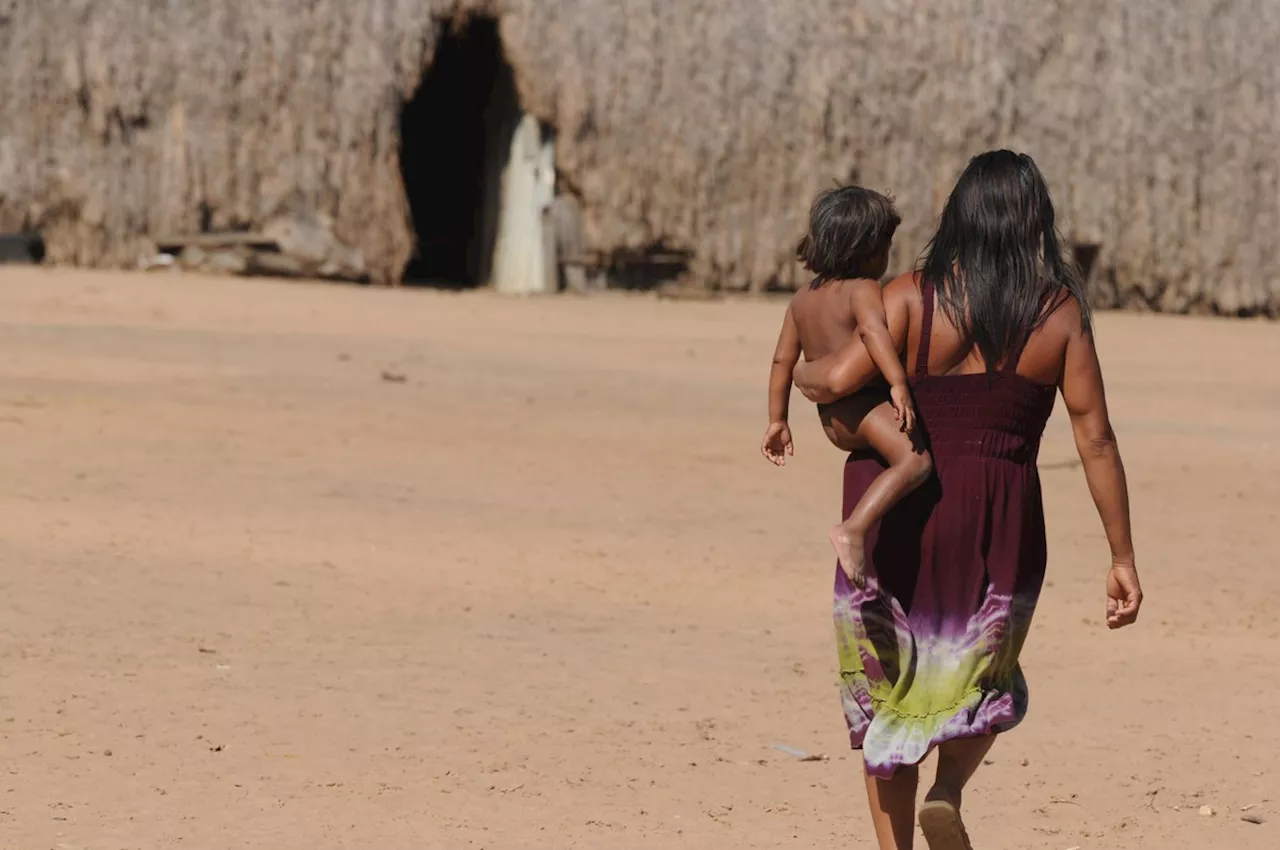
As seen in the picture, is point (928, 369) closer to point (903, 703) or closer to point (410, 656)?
point (903, 703)

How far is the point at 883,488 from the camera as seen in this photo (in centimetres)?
363

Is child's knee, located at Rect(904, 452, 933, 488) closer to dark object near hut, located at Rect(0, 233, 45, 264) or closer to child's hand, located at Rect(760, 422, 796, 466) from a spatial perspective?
child's hand, located at Rect(760, 422, 796, 466)

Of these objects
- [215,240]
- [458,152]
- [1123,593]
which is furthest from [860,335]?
[458,152]

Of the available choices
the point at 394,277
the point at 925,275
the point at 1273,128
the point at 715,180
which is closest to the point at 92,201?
the point at 394,277

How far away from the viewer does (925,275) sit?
12.2 ft

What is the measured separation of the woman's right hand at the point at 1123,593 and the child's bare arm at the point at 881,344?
0.49 metres

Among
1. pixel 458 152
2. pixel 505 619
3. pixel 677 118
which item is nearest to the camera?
pixel 505 619

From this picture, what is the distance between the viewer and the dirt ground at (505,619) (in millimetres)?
4664

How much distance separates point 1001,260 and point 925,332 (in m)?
0.19

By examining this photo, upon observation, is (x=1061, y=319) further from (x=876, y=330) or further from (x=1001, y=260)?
(x=876, y=330)

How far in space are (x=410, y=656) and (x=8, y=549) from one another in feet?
5.94

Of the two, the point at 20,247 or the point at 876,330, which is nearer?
the point at 876,330

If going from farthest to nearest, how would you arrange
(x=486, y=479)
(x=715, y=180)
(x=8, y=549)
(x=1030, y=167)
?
(x=715, y=180)
(x=486, y=479)
(x=8, y=549)
(x=1030, y=167)

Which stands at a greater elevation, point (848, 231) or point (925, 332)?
point (848, 231)
